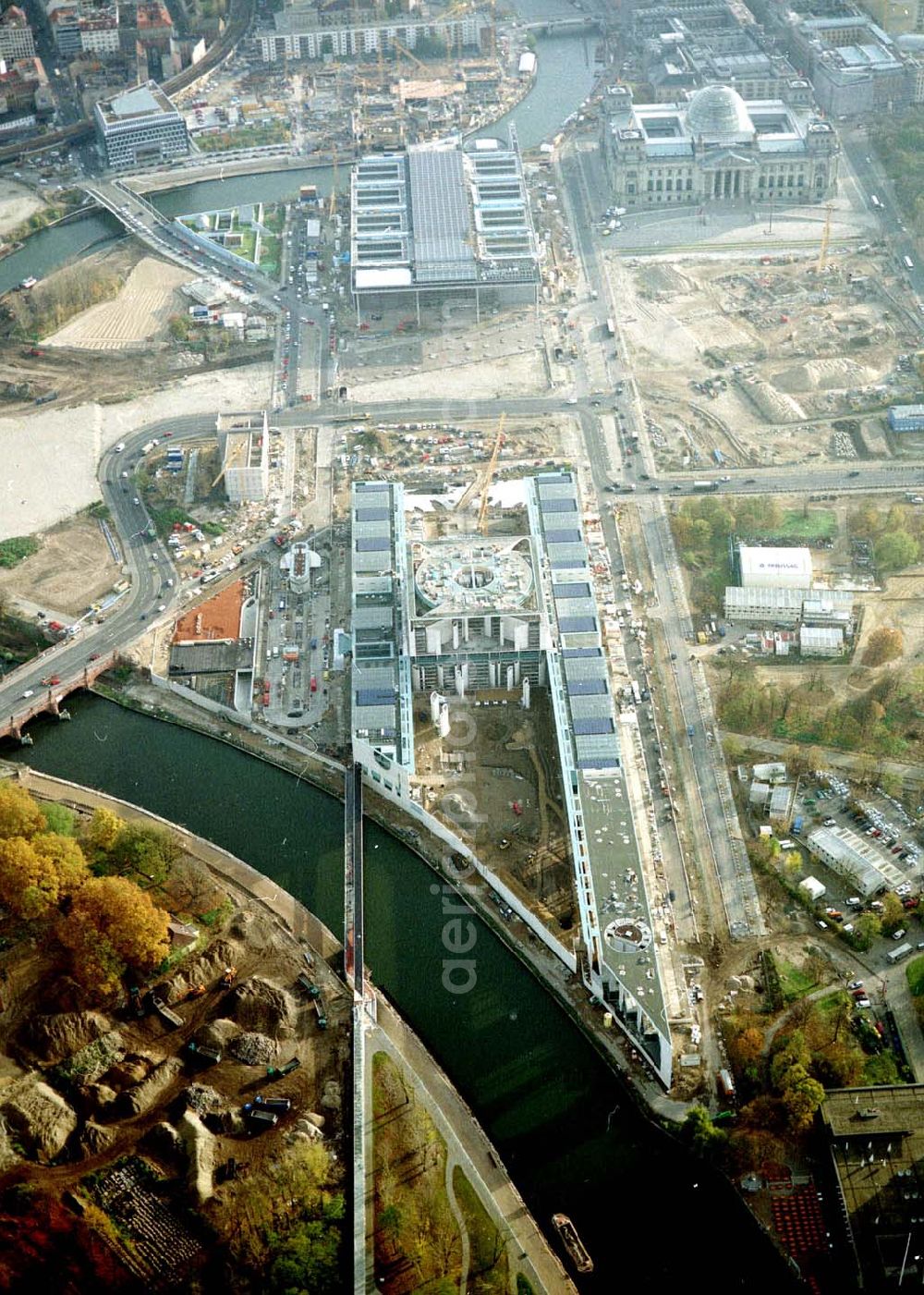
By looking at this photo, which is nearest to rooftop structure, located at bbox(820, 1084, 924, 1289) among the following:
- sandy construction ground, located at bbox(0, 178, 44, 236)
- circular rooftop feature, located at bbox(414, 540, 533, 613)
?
circular rooftop feature, located at bbox(414, 540, 533, 613)

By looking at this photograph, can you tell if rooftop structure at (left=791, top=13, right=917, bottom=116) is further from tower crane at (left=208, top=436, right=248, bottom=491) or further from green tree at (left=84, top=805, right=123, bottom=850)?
green tree at (left=84, top=805, right=123, bottom=850)

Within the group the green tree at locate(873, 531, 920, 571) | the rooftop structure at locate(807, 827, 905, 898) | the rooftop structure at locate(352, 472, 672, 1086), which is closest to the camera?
the rooftop structure at locate(352, 472, 672, 1086)

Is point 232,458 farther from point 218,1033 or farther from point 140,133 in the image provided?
point 140,133

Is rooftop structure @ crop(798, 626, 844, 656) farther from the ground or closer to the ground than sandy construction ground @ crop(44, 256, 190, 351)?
closer to the ground

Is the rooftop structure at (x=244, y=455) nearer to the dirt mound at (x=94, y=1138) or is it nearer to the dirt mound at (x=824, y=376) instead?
the dirt mound at (x=824, y=376)

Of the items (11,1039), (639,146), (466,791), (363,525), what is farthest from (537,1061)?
(639,146)

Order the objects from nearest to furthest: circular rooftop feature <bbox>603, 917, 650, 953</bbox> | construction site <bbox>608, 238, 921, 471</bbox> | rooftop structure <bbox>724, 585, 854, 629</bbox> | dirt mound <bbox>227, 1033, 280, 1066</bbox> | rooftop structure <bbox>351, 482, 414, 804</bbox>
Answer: dirt mound <bbox>227, 1033, 280, 1066</bbox>
circular rooftop feature <bbox>603, 917, 650, 953</bbox>
rooftop structure <bbox>351, 482, 414, 804</bbox>
rooftop structure <bbox>724, 585, 854, 629</bbox>
construction site <bbox>608, 238, 921, 471</bbox>

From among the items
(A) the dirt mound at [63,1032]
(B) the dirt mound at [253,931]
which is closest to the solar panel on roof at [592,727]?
(B) the dirt mound at [253,931]
